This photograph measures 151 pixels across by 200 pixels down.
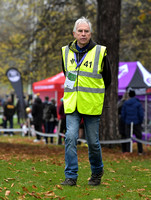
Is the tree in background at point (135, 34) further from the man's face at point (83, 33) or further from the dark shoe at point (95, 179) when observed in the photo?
the dark shoe at point (95, 179)

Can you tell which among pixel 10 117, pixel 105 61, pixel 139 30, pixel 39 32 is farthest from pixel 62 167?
pixel 139 30

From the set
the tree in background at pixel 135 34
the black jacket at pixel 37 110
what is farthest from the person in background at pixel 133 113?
the tree in background at pixel 135 34

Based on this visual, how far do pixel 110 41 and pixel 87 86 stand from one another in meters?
7.45

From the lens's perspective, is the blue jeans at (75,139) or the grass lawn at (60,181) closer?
the grass lawn at (60,181)

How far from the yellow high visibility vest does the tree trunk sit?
7.12 meters

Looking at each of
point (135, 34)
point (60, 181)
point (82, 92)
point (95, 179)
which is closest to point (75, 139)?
point (82, 92)

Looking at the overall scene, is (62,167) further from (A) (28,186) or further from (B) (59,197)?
(B) (59,197)

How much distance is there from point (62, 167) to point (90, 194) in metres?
2.85

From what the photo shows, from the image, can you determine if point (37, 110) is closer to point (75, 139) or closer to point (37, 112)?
point (37, 112)

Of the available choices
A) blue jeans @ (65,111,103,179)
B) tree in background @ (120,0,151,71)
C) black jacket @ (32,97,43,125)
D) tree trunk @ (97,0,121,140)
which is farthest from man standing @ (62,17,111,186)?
tree in background @ (120,0,151,71)

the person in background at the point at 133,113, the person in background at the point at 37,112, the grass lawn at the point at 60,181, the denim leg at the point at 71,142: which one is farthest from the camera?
the person in background at the point at 37,112

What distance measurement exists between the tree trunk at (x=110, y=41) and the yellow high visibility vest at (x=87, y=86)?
7.12m

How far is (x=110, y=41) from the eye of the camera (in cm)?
1264

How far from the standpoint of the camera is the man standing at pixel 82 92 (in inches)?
212
